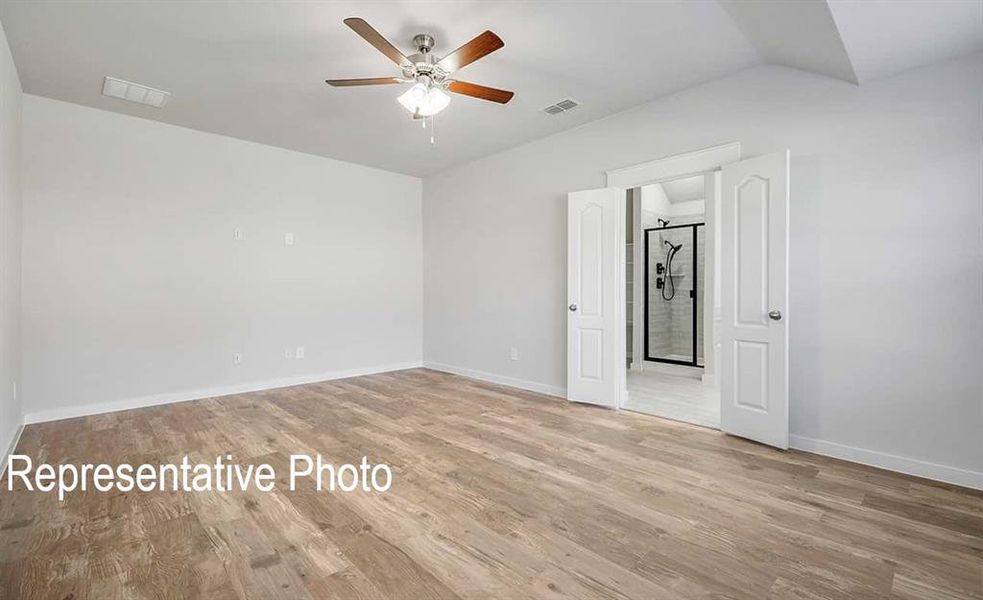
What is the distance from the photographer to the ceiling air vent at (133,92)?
11.6 ft

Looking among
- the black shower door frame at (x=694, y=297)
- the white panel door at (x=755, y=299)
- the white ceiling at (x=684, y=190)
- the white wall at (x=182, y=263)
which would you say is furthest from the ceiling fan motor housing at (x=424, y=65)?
the white ceiling at (x=684, y=190)

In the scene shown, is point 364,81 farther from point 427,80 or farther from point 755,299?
point 755,299

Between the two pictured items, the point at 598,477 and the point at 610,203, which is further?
the point at 610,203

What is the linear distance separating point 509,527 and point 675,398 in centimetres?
318

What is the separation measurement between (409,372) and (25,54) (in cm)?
458

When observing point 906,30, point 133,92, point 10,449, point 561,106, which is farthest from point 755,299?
point 10,449

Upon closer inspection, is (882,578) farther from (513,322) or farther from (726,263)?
(513,322)

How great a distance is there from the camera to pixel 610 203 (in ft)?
13.9

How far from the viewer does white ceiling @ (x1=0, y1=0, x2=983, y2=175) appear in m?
2.56

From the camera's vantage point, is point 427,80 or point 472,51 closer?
point 472,51

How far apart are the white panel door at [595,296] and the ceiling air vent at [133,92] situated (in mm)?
3772

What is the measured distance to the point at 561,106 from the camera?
4.04m

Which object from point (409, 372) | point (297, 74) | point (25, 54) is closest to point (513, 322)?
point (409, 372)

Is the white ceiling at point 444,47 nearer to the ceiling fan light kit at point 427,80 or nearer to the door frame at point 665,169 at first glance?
the ceiling fan light kit at point 427,80
